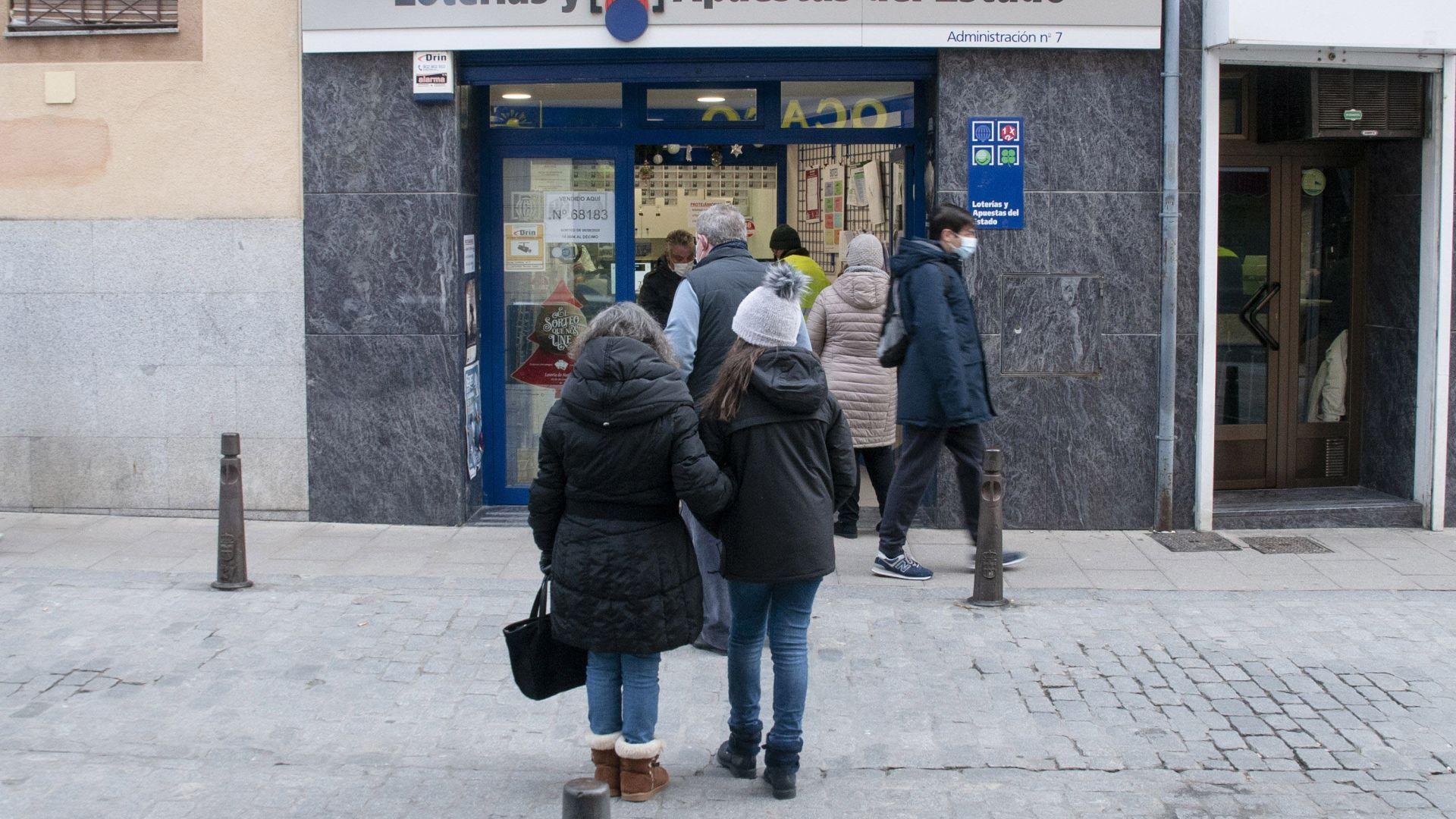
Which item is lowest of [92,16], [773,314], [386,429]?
[386,429]

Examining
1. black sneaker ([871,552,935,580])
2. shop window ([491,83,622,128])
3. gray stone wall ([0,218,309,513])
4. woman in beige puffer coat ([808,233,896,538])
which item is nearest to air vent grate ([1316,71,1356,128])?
woman in beige puffer coat ([808,233,896,538])

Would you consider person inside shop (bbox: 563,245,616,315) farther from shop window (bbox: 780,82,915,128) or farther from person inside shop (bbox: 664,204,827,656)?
person inside shop (bbox: 664,204,827,656)

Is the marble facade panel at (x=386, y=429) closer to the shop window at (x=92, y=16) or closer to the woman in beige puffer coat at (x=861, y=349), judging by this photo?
the shop window at (x=92, y=16)

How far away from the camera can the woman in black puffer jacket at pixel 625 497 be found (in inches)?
179

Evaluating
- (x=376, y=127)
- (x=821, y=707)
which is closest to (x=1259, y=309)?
(x=821, y=707)

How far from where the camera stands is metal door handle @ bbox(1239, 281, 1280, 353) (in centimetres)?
935

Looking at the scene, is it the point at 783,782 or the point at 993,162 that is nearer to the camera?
the point at 783,782

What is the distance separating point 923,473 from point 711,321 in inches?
68.7

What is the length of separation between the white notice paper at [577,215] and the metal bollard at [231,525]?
272 centimetres

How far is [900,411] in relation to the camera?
7.41 metres

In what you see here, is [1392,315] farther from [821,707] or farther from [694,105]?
[821,707]

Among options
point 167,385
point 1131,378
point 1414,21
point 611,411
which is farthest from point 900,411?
point 167,385

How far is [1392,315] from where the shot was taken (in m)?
9.03

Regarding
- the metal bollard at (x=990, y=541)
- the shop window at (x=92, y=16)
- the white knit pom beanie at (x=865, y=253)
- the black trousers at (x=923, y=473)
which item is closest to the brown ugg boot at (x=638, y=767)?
the metal bollard at (x=990, y=541)
